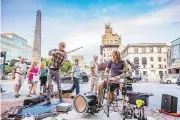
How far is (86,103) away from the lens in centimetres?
380

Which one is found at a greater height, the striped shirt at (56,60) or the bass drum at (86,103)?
the striped shirt at (56,60)

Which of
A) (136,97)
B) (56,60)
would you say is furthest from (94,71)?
(136,97)

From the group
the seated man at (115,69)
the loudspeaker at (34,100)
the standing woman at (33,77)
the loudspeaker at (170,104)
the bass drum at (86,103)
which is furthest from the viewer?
the standing woman at (33,77)

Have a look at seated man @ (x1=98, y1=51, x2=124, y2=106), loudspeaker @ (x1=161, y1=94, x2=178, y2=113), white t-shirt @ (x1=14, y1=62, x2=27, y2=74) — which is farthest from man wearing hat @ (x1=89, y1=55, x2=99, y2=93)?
loudspeaker @ (x1=161, y1=94, x2=178, y2=113)

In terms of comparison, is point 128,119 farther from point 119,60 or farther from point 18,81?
point 18,81

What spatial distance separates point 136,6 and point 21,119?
4.54 meters

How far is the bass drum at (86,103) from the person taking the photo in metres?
Answer: 3.83

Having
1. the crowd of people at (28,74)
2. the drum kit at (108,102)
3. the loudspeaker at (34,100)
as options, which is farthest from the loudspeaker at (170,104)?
the crowd of people at (28,74)

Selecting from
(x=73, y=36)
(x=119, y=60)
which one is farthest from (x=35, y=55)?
(x=119, y=60)

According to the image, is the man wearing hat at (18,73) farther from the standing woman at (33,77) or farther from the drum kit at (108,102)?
the drum kit at (108,102)

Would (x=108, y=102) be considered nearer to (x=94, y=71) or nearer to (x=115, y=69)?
(x=115, y=69)

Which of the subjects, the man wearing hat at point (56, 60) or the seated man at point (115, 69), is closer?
the seated man at point (115, 69)

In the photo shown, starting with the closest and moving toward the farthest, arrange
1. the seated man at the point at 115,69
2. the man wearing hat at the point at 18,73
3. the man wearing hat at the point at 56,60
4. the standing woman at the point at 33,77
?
the seated man at the point at 115,69, the man wearing hat at the point at 56,60, the man wearing hat at the point at 18,73, the standing woman at the point at 33,77

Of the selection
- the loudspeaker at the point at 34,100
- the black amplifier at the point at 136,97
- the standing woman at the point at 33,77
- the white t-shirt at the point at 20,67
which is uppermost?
the white t-shirt at the point at 20,67
